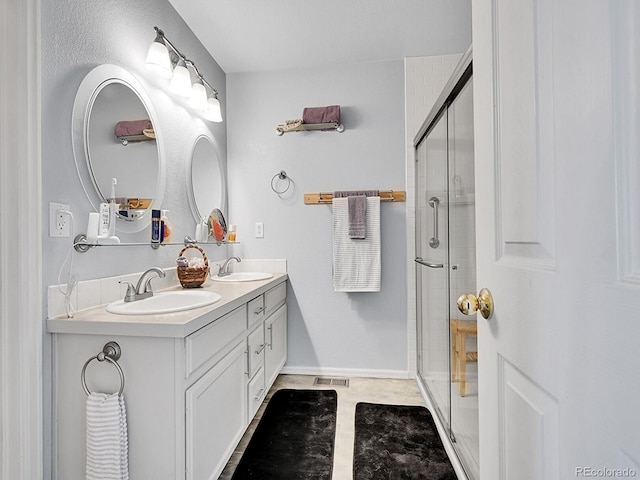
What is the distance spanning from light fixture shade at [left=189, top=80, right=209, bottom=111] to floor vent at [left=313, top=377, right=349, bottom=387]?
6.95ft

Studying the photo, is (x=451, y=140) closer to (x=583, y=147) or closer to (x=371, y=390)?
(x=583, y=147)

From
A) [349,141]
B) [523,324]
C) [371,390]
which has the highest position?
[349,141]

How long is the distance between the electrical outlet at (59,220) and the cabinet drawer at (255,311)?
2.79ft

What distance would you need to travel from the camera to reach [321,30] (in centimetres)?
219

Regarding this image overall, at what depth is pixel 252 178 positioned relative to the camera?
2.69m

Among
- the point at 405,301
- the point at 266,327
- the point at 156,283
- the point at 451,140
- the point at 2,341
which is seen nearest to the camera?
the point at 2,341

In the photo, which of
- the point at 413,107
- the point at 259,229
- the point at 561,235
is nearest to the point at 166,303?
the point at 259,229

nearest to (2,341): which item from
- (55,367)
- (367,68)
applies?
(55,367)

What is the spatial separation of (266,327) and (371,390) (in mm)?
922

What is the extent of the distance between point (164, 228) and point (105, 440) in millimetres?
1003

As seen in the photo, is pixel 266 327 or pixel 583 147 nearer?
pixel 583 147

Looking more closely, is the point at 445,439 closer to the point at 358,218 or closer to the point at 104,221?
the point at 358,218

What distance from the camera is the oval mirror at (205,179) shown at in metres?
2.18

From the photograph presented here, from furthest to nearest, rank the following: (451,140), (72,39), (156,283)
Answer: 1. (156,283)
2. (451,140)
3. (72,39)
